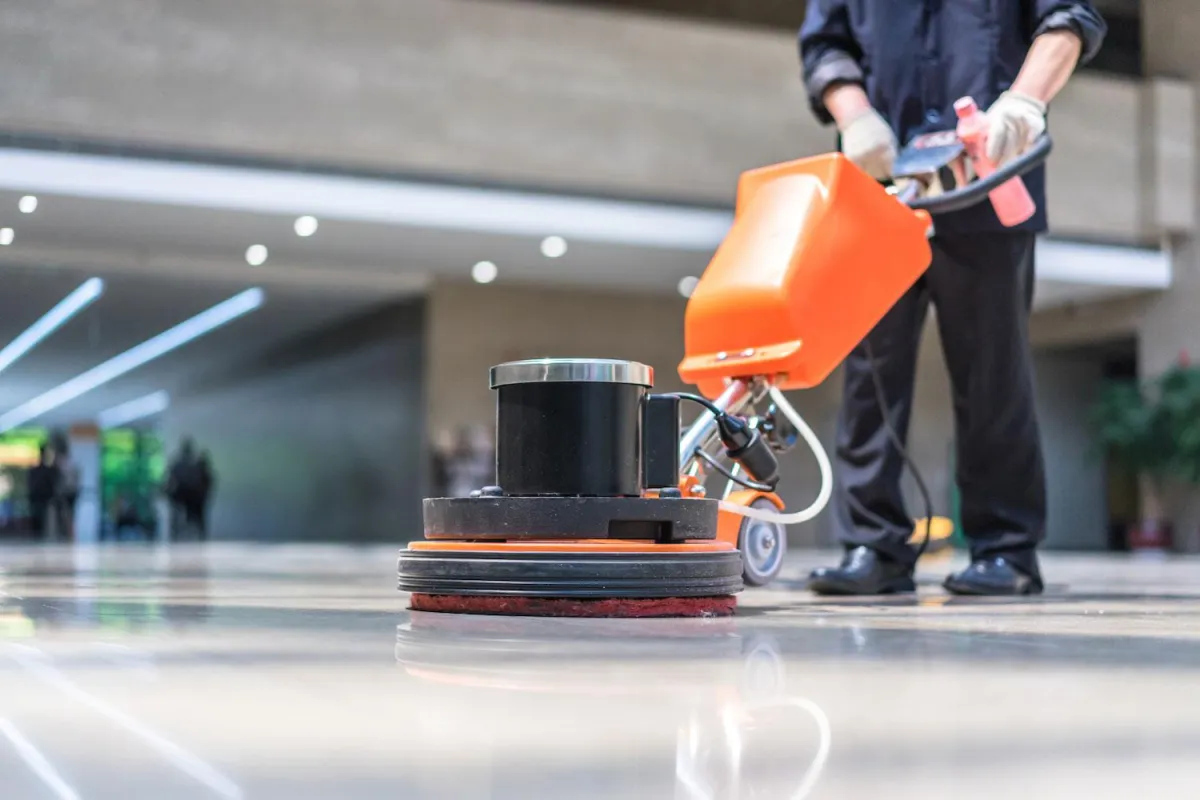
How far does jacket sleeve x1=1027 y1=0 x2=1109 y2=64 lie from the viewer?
1.74 metres

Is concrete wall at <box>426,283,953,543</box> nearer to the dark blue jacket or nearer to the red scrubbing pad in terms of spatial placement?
the dark blue jacket

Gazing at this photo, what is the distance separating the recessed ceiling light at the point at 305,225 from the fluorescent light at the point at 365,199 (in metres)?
0.07

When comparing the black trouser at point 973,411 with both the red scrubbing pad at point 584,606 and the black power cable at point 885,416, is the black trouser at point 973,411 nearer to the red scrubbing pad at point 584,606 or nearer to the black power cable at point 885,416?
the black power cable at point 885,416

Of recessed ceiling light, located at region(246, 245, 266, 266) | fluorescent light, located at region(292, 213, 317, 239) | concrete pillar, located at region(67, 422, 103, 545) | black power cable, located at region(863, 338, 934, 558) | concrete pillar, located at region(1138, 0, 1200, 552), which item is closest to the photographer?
black power cable, located at region(863, 338, 934, 558)

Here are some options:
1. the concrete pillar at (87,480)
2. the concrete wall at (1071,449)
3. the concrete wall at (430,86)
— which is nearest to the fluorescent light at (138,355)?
the concrete pillar at (87,480)

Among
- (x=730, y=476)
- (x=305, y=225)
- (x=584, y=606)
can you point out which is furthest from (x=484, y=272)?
(x=584, y=606)

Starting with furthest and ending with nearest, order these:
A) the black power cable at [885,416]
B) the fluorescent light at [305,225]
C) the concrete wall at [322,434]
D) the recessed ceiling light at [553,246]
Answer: the concrete wall at [322,434] < the recessed ceiling light at [553,246] < the fluorescent light at [305,225] < the black power cable at [885,416]

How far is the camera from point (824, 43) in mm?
1926

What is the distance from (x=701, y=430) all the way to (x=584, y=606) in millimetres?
348

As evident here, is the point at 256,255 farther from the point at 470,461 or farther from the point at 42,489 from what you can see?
the point at 42,489

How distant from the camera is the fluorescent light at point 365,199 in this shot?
6.08m

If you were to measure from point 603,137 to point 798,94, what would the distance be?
120 centimetres

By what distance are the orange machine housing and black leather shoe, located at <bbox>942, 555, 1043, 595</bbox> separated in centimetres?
42

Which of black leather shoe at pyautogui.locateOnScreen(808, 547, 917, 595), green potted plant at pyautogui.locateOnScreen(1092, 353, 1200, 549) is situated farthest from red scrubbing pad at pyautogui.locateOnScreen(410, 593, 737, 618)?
green potted plant at pyautogui.locateOnScreen(1092, 353, 1200, 549)
